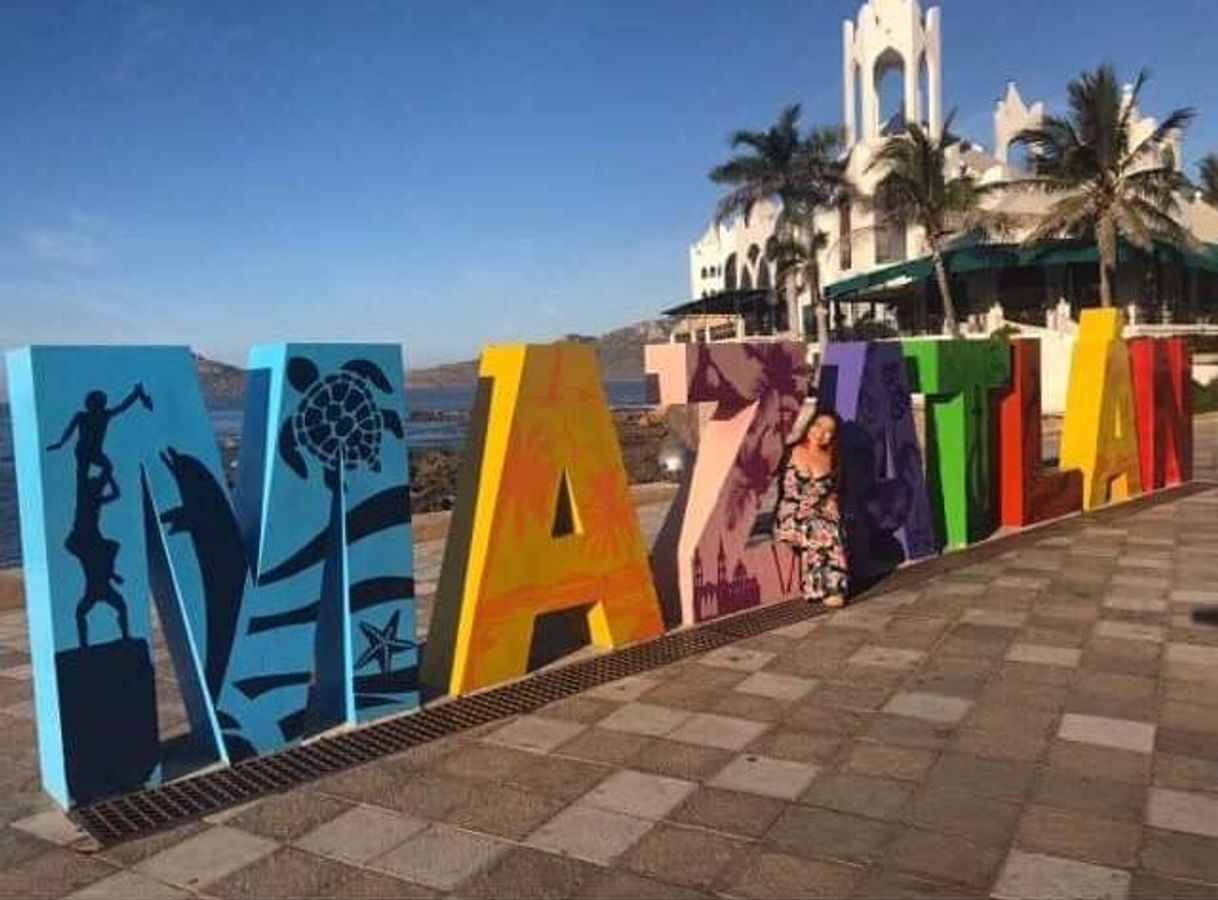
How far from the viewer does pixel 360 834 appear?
4.21 m

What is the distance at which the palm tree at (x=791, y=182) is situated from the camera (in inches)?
1831

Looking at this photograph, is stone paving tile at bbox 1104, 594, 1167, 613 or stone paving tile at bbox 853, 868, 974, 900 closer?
stone paving tile at bbox 853, 868, 974, 900

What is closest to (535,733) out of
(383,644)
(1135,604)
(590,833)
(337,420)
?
(383,644)

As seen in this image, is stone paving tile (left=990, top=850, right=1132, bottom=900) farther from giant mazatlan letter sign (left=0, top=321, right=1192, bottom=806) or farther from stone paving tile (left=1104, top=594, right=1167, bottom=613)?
stone paving tile (left=1104, top=594, right=1167, bottom=613)

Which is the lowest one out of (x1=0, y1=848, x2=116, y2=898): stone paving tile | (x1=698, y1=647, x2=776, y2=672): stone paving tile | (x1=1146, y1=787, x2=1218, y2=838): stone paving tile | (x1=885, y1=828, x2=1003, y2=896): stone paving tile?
(x1=1146, y1=787, x2=1218, y2=838): stone paving tile

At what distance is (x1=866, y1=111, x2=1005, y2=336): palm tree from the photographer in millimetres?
39938

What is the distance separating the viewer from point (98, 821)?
14.4 ft

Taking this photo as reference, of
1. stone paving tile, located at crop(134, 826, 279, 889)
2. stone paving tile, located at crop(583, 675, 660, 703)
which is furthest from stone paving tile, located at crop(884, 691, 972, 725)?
stone paving tile, located at crop(134, 826, 279, 889)

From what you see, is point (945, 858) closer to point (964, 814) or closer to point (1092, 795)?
point (964, 814)

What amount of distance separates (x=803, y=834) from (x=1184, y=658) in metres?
3.48

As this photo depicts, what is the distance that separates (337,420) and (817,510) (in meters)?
3.95

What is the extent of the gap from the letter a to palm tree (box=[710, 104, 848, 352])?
40679 millimetres

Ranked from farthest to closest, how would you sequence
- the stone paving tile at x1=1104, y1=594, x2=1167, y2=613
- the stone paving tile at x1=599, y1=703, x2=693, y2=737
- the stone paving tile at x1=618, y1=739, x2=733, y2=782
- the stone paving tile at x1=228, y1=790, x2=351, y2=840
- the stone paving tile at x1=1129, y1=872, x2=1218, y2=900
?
the stone paving tile at x1=1104, y1=594, x2=1167, y2=613
the stone paving tile at x1=599, y1=703, x2=693, y2=737
the stone paving tile at x1=618, y1=739, x2=733, y2=782
the stone paving tile at x1=228, y1=790, x2=351, y2=840
the stone paving tile at x1=1129, y1=872, x2=1218, y2=900

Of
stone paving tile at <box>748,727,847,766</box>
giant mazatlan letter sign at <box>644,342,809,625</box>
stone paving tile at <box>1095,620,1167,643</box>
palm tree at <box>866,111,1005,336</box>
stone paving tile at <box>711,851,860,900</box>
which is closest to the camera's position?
stone paving tile at <box>711,851,860,900</box>
